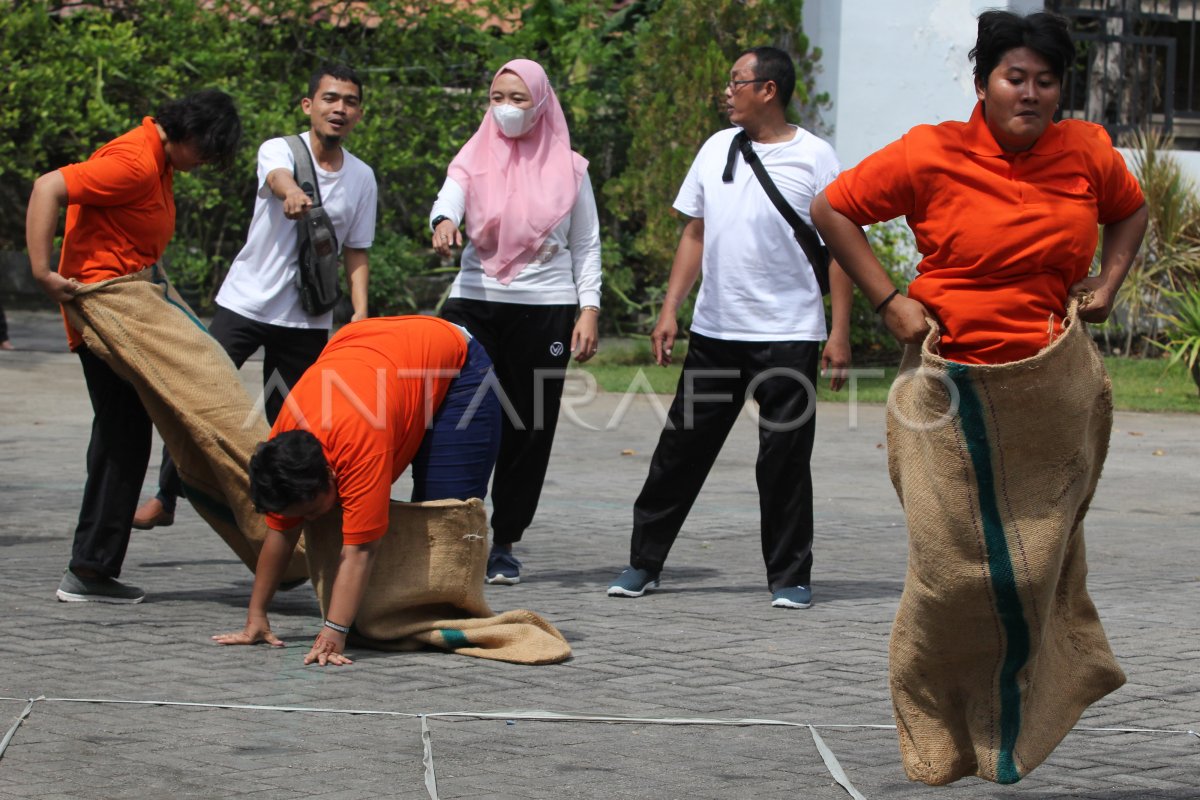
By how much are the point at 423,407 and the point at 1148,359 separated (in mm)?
11523

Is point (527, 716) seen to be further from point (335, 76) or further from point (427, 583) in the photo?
point (335, 76)

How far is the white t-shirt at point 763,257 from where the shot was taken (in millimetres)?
6164

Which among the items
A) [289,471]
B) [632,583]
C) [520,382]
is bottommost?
[632,583]

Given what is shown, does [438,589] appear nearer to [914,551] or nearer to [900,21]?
[914,551]

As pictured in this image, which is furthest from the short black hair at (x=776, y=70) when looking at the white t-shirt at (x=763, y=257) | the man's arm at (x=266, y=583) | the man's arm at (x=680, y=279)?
the man's arm at (x=266, y=583)

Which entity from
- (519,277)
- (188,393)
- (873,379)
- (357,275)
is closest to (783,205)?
(519,277)

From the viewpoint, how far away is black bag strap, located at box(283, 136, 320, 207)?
258 inches

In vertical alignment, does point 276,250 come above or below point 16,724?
above

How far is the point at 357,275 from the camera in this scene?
6.79 meters

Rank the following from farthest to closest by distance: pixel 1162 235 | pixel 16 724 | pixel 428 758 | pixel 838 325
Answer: pixel 1162 235 < pixel 838 325 < pixel 16 724 < pixel 428 758

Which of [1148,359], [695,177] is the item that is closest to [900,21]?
[1148,359]

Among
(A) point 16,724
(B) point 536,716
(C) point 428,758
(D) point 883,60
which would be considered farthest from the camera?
(D) point 883,60

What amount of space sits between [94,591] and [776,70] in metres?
3.03

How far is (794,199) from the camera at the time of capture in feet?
20.3
